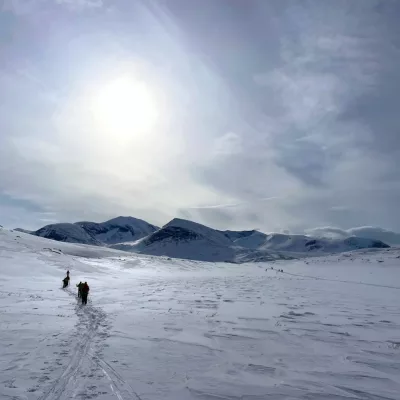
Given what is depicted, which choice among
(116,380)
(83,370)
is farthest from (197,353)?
(83,370)

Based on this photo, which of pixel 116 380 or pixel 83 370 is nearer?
pixel 116 380

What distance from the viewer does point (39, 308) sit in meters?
17.5

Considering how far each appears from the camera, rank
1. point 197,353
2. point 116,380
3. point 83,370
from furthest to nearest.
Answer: point 197,353 < point 83,370 < point 116,380

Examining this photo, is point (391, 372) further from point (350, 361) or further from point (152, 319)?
point (152, 319)

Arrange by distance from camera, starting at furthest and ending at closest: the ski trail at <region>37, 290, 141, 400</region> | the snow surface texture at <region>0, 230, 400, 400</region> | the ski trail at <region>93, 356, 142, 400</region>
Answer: the snow surface texture at <region>0, 230, 400, 400</region> → the ski trail at <region>93, 356, 142, 400</region> → the ski trail at <region>37, 290, 141, 400</region>

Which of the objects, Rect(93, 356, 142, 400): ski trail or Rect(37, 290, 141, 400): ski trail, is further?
Rect(93, 356, 142, 400): ski trail

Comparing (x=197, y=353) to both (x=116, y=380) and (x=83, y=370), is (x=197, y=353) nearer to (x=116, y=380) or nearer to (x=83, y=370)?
(x=116, y=380)

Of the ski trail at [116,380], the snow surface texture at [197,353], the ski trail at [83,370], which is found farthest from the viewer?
the snow surface texture at [197,353]

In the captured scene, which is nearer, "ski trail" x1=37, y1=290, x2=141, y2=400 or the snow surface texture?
"ski trail" x1=37, y1=290, x2=141, y2=400

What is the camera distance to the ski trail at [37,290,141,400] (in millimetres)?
7078

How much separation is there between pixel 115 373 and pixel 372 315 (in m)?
13.9

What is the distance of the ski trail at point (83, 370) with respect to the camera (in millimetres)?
7078

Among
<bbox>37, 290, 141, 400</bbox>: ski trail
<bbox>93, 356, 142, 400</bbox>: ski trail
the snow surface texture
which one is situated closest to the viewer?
<bbox>37, 290, 141, 400</bbox>: ski trail

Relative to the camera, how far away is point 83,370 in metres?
8.42
